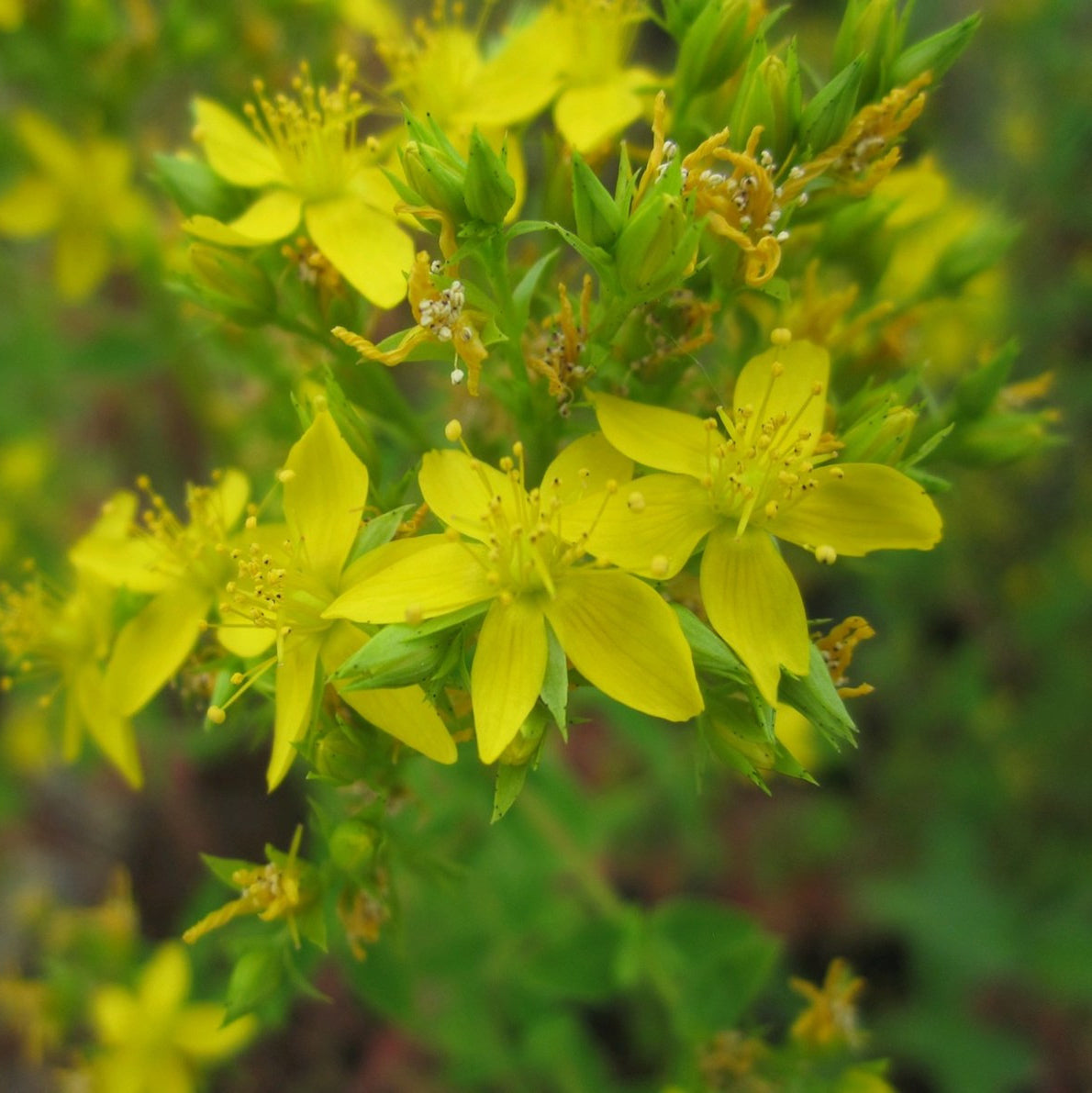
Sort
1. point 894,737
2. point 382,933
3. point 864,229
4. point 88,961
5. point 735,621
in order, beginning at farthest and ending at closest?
point 894,737 < point 88,961 < point 382,933 < point 864,229 < point 735,621

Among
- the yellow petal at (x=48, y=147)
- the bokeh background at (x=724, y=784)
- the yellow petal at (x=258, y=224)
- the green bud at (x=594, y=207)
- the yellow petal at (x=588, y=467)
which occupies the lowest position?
the bokeh background at (x=724, y=784)

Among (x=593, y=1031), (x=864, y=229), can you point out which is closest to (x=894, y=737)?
(x=593, y=1031)

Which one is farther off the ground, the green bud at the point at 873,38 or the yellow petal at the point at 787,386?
the green bud at the point at 873,38

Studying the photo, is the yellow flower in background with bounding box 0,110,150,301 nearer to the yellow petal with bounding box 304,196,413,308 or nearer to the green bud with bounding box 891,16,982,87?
the yellow petal with bounding box 304,196,413,308

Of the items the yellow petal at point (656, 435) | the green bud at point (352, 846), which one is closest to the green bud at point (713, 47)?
the yellow petal at point (656, 435)

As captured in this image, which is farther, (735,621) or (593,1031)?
(593,1031)

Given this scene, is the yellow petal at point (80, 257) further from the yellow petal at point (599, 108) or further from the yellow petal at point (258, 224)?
the yellow petal at point (599, 108)

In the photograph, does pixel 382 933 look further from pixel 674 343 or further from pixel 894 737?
pixel 894 737
